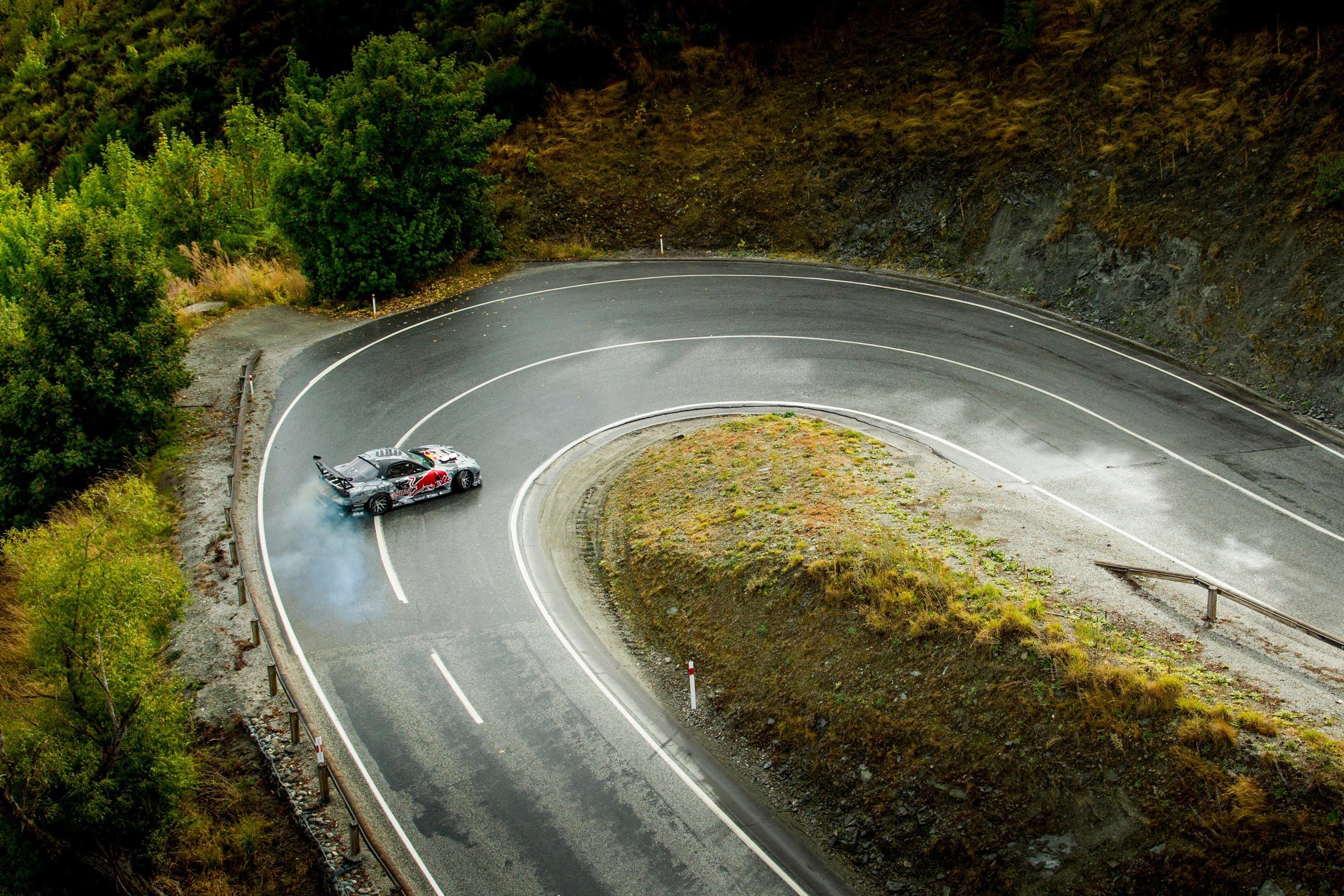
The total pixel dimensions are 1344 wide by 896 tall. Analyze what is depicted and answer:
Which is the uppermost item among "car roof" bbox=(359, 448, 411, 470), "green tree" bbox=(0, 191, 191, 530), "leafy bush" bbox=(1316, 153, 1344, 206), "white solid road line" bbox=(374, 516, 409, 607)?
"leafy bush" bbox=(1316, 153, 1344, 206)

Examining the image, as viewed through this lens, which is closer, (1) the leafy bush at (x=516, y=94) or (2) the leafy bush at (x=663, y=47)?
(2) the leafy bush at (x=663, y=47)

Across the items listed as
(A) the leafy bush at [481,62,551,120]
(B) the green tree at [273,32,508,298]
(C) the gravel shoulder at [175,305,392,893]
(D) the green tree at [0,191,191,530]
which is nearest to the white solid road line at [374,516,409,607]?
(C) the gravel shoulder at [175,305,392,893]

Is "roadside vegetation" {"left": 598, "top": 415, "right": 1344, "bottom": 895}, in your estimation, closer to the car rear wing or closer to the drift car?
the drift car

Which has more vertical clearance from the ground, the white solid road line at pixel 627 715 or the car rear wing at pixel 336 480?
the car rear wing at pixel 336 480

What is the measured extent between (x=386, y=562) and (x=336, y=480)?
2896mm

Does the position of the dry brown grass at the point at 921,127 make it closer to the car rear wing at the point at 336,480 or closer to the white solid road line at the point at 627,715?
the white solid road line at the point at 627,715

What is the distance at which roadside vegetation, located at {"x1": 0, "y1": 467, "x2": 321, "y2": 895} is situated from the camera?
1279 centimetres

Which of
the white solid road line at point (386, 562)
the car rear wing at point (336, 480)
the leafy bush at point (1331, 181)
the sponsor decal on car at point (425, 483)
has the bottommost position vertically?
the white solid road line at point (386, 562)

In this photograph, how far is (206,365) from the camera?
3080 cm

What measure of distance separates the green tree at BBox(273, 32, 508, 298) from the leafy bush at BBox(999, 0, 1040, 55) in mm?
21999

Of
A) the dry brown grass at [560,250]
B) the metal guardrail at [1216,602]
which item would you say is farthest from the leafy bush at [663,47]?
the metal guardrail at [1216,602]

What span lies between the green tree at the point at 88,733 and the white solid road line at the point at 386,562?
5.23 meters

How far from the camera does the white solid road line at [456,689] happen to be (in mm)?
16797

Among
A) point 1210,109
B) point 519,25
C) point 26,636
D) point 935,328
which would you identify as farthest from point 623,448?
point 519,25
